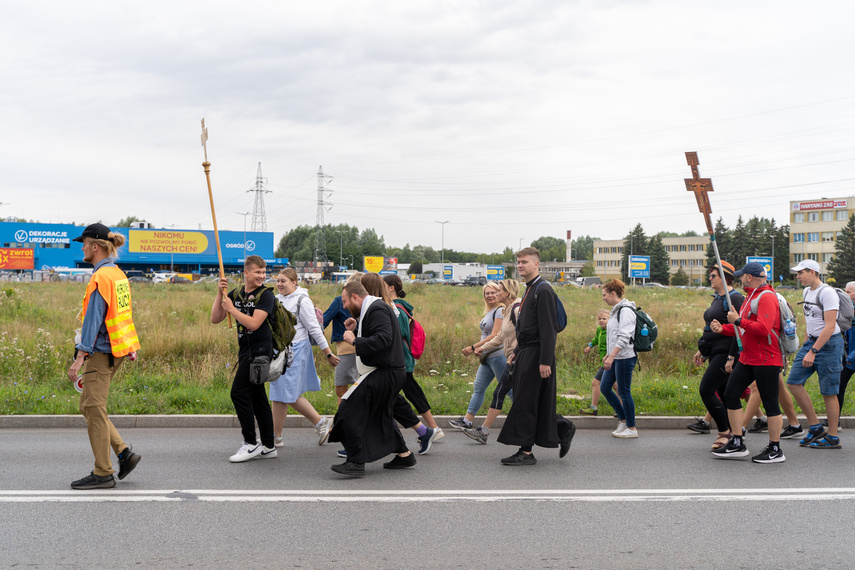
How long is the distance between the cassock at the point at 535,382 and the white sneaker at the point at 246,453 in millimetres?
2285

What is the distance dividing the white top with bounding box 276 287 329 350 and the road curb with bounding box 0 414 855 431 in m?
1.70

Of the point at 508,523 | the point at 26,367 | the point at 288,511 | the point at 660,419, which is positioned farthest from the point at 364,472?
the point at 26,367

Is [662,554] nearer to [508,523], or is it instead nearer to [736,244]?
[508,523]

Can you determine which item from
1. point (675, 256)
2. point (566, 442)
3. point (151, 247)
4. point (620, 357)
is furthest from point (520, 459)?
point (675, 256)

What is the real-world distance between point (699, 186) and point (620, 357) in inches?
79.0

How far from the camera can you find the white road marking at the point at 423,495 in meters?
5.39

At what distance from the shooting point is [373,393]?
6207mm

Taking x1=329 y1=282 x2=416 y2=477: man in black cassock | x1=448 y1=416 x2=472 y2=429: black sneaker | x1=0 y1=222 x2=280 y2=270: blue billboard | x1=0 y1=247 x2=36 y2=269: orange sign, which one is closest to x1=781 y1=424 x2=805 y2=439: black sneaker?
x1=448 y1=416 x2=472 y2=429: black sneaker

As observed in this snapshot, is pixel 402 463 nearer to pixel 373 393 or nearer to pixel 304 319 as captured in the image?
pixel 373 393

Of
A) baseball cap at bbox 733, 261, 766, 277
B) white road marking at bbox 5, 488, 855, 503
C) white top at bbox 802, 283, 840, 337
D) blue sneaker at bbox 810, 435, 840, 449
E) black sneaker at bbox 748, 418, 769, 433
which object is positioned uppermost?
baseball cap at bbox 733, 261, 766, 277

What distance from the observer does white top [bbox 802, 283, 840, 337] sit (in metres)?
7.34

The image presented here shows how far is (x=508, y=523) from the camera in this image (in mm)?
4883

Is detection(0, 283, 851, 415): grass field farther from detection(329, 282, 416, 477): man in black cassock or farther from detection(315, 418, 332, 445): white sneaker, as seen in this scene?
detection(329, 282, 416, 477): man in black cassock

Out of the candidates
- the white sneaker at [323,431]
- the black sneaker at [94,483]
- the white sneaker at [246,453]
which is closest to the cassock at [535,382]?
the white sneaker at [323,431]
